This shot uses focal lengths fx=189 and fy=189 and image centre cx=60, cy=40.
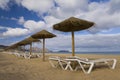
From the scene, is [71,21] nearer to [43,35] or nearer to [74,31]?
[74,31]

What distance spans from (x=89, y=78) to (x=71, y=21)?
3035mm

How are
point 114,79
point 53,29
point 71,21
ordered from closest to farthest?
point 114,79
point 71,21
point 53,29

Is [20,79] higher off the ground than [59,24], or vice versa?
[59,24]

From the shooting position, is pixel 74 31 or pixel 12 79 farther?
pixel 74 31

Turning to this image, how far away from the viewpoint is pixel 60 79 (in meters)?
6.18

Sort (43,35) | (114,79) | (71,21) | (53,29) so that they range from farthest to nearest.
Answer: (43,35), (53,29), (71,21), (114,79)

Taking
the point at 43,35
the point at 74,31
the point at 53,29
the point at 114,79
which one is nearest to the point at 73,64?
the point at 74,31

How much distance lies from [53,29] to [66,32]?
0.70m

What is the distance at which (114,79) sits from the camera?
586 cm

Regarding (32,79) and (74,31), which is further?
(74,31)

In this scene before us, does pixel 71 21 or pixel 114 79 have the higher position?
pixel 71 21

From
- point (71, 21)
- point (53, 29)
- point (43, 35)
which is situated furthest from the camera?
point (43, 35)

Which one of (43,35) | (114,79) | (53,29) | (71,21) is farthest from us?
(43,35)

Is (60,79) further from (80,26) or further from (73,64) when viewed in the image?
(80,26)
